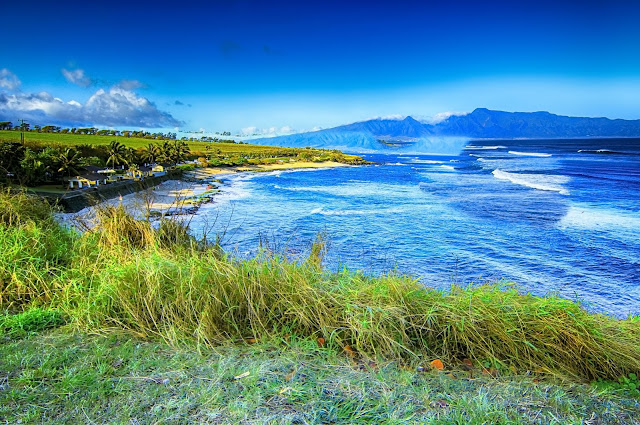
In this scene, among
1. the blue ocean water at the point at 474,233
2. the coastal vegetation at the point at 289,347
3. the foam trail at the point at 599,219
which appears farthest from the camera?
the foam trail at the point at 599,219

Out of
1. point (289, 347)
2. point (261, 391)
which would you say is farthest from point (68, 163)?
point (261, 391)

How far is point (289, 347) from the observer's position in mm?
3045

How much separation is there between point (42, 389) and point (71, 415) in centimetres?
39

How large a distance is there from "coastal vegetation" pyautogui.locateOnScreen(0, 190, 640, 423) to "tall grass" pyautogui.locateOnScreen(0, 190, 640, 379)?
17 mm

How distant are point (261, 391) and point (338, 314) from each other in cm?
112

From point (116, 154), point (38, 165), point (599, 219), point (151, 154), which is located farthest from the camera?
point (151, 154)

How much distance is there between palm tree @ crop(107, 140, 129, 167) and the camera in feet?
125

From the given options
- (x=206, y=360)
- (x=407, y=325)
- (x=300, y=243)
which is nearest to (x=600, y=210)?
(x=300, y=243)

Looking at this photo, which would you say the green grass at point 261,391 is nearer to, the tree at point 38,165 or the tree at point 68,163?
the tree at point 38,165

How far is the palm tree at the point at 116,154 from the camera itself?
3803 centimetres

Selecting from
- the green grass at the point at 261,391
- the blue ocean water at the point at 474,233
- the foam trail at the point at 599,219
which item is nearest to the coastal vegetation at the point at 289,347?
the green grass at the point at 261,391

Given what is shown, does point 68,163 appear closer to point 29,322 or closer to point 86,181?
point 86,181

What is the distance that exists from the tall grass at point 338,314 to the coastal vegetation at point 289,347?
0.05 feet

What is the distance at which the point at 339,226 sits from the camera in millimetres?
16547
